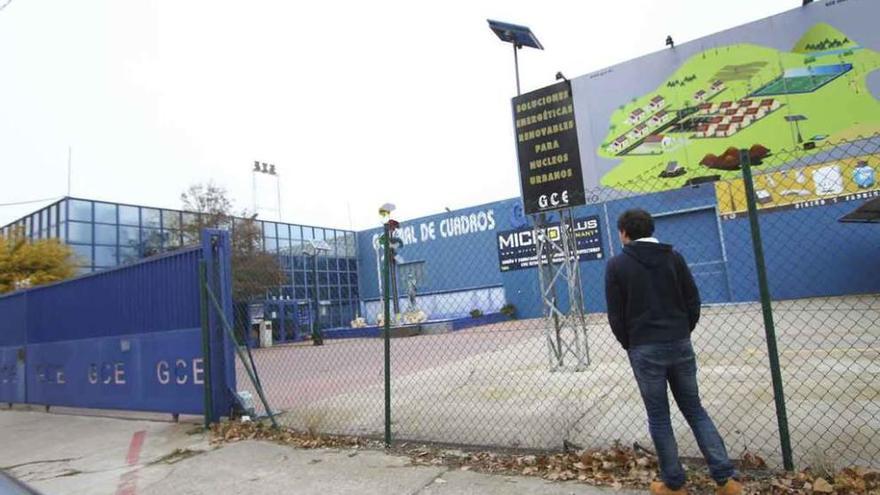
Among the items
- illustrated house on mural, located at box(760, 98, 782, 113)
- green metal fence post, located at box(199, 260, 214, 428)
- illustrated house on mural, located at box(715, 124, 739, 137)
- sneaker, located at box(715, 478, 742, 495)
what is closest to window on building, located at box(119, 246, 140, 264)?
green metal fence post, located at box(199, 260, 214, 428)

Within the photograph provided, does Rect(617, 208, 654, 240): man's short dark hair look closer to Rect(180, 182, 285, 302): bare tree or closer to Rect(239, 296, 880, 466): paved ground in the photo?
Rect(239, 296, 880, 466): paved ground

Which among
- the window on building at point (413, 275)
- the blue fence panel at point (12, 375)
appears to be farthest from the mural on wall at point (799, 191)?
the blue fence panel at point (12, 375)

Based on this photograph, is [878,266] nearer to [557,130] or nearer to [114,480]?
[557,130]

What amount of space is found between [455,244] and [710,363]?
89.0 ft

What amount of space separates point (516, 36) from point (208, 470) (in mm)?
7644

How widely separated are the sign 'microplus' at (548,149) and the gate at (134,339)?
472 centimetres

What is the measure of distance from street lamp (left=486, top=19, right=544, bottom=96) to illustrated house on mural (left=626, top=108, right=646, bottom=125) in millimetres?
2083

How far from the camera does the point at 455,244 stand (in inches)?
1395

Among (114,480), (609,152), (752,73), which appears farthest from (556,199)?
(114,480)

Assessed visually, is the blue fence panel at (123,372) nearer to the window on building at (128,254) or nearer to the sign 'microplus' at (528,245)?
the window on building at (128,254)

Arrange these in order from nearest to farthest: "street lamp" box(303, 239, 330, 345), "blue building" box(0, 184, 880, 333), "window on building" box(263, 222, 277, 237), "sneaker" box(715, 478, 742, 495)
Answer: "sneaker" box(715, 478, 742, 495) < "blue building" box(0, 184, 880, 333) < "street lamp" box(303, 239, 330, 345) < "window on building" box(263, 222, 277, 237)

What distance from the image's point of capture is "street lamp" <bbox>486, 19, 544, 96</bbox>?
341 inches

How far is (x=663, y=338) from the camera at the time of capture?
3.23 metres

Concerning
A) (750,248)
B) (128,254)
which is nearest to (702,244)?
(750,248)
